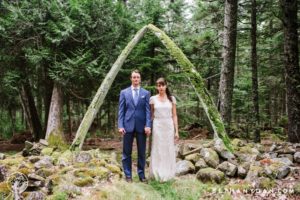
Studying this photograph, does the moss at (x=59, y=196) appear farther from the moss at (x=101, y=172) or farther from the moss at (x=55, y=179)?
the moss at (x=101, y=172)

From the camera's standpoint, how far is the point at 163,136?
20.9 ft

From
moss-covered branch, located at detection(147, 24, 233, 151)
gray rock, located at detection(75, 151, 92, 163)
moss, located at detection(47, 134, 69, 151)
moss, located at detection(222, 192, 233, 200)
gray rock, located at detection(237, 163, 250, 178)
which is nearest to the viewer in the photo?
moss, located at detection(222, 192, 233, 200)

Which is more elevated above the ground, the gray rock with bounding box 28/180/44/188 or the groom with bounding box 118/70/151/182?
the groom with bounding box 118/70/151/182

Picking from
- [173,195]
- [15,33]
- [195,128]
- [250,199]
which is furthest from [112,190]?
[195,128]

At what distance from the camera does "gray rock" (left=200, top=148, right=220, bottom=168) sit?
23.5 feet

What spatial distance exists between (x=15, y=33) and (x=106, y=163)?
713 cm

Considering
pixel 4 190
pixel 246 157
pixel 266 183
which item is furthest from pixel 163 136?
pixel 4 190

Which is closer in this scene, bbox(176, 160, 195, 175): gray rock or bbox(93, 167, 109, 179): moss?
bbox(93, 167, 109, 179): moss

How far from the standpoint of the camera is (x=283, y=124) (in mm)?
20531

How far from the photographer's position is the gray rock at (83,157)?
687 centimetres

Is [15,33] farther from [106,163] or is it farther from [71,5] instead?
[106,163]

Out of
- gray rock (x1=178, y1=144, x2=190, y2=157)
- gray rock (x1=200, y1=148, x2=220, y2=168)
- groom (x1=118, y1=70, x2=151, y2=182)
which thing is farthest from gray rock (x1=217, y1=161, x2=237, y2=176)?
groom (x1=118, y1=70, x2=151, y2=182)

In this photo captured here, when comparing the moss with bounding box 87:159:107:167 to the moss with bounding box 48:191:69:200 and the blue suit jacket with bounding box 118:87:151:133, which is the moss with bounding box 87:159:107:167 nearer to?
Result: the blue suit jacket with bounding box 118:87:151:133

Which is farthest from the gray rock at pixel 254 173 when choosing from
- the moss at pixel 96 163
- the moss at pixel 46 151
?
the moss at pixel 46 151
